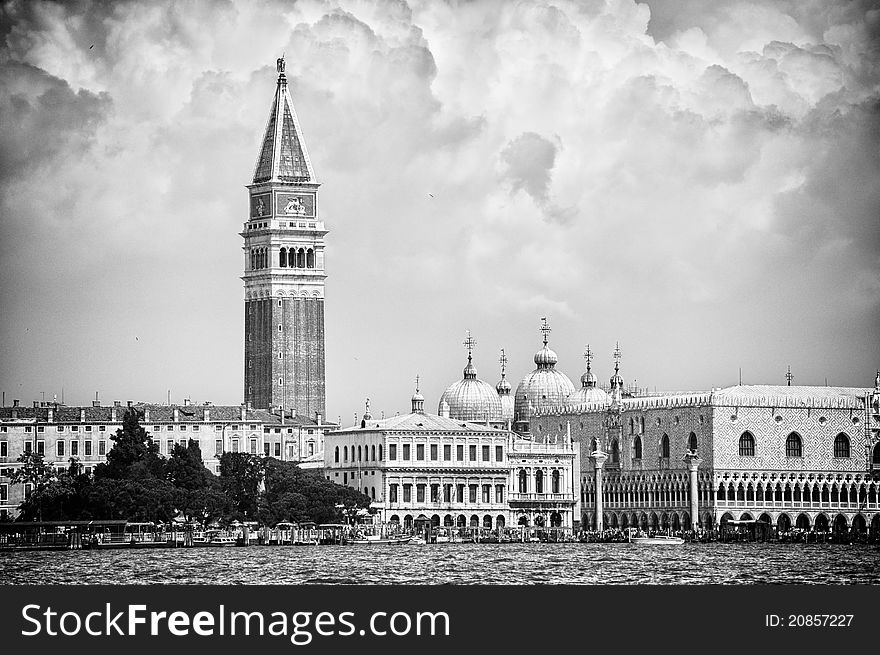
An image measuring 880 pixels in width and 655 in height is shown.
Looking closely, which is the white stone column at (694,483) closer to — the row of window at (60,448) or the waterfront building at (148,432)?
the waterfront building at (148,432)

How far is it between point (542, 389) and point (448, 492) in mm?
15877

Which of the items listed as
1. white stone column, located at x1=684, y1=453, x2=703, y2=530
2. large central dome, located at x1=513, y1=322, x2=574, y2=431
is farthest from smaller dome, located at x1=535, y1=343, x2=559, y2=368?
white stone column, located at x1=684, y1=453, x2=703, y2=530

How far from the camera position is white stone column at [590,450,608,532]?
4154 inches

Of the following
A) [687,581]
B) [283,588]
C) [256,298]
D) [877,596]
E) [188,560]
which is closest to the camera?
[283,588]

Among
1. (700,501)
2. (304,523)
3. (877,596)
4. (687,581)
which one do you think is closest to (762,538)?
(700,501)

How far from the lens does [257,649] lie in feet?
118

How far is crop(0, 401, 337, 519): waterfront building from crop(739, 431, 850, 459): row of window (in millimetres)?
18225

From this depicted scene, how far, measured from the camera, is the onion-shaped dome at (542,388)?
117500 mm

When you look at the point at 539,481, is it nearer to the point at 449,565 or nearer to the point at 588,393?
the point at 588,393

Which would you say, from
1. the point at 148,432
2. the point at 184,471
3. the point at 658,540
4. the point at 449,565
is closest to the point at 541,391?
the point at 148,432

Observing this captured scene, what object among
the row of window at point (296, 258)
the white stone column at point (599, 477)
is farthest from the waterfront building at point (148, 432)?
the white stone column at point (599, 477)

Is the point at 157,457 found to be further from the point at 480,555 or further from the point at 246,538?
the point at 480,555

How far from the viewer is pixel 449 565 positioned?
71.1 m

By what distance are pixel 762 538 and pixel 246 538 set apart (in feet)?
71.8
